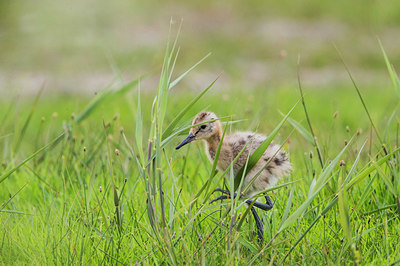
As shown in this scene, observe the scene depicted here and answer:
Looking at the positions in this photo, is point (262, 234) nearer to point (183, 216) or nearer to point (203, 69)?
point (183, 216)

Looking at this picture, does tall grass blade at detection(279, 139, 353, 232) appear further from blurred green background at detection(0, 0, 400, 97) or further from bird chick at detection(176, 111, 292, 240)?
blurred green background at detection(0, 0, 400, 97)

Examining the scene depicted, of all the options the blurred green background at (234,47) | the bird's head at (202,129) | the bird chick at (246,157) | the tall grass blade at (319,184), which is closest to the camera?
the tall grass blade at (319,184)

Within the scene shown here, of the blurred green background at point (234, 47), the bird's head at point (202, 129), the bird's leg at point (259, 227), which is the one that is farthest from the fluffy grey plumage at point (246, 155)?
the blurred green background at point (234, 47)

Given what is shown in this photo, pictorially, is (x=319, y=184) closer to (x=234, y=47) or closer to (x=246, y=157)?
(x=246, y=157)

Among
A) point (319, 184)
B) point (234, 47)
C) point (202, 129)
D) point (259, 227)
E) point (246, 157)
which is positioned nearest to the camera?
point (319, 184)

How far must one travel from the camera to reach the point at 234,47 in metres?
10.7

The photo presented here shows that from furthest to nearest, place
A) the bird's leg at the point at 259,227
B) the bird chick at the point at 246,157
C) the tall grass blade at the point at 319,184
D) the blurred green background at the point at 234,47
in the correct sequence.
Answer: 1. the blurred green background at the point at 234,47
2. the bird chick at the point at 246,157
3. the bird's leg at the point at 259,227
4. the tall grass blade at the point at 319,184

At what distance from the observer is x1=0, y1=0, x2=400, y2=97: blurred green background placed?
932 cm

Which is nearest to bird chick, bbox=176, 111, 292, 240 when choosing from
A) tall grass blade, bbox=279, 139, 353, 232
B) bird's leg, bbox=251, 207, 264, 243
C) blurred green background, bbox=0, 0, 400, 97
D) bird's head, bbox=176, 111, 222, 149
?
bird's head, bbox=176, 111, 222, 149

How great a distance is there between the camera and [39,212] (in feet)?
10.8

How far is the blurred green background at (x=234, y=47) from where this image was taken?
30.6 feet

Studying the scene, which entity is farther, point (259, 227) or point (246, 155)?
point (246, 155)

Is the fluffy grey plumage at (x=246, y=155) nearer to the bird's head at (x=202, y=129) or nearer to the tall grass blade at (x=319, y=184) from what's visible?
the bird's head at (x=202, y=129)

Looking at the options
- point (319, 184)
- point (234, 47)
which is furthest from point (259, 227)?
point (234, 47)
